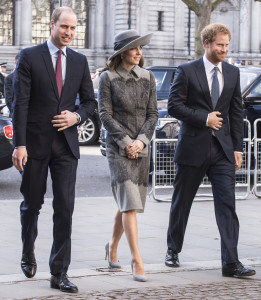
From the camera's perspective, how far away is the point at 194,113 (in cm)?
754

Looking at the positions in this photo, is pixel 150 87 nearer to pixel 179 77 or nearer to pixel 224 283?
pixel 179 77

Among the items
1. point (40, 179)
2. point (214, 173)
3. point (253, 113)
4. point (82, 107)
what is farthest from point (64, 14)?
point (253, 113)

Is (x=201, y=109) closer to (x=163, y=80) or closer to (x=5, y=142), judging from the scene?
(x=5, y=142)

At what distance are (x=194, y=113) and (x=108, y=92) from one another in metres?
0.71

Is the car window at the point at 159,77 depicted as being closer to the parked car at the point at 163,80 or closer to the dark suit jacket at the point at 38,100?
the parked car at the point at 163,80

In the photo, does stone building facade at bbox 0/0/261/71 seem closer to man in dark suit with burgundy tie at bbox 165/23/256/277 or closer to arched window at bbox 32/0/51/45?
arched window at bbox 32/0/51/45

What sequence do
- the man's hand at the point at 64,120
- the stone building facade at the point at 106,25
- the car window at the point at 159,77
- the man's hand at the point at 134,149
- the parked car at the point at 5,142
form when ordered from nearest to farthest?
the man's hand at the point at 64,120
the man's hand at the point at 134,149
the parked car at the point at 5,142
the car window at the point at 159,77
the stone building facade at the point at 106,25

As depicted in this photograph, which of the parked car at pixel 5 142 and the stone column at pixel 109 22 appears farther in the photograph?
the stone column at pixel 109 22

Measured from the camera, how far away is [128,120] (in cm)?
726

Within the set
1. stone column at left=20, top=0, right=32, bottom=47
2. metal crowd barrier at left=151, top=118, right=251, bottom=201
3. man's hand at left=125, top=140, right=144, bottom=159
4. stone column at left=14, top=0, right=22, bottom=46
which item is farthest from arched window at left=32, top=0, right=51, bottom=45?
man's hand at left=125, top=140, right=144, bottom=159

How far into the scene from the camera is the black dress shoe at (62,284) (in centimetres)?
658

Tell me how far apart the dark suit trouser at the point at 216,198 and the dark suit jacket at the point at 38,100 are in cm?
125

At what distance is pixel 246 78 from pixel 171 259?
8.48 metres

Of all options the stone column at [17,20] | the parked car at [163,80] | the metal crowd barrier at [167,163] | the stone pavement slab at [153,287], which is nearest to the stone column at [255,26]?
the stone column at [17,20]
